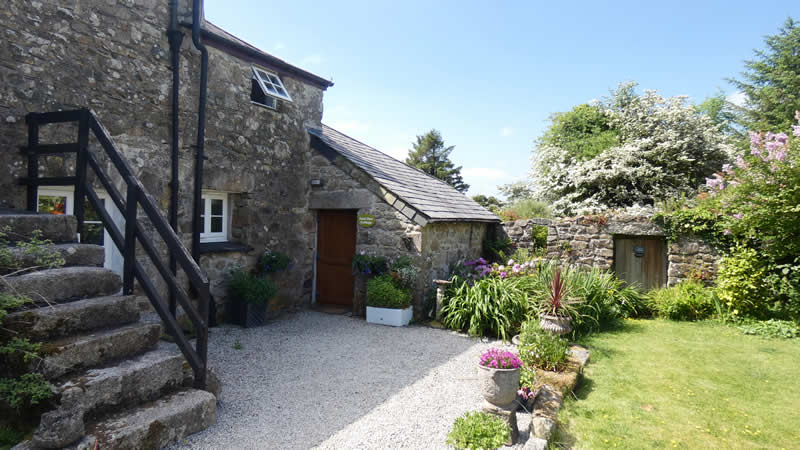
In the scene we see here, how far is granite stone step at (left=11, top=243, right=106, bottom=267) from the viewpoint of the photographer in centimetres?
350

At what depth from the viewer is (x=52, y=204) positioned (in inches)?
207

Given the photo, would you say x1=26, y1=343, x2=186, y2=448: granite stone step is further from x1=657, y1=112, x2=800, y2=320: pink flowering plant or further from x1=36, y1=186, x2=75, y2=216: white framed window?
x1=657, y1=112, x2=800, y2=320: pink flowering plant

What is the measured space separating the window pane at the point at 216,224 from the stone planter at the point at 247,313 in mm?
1262

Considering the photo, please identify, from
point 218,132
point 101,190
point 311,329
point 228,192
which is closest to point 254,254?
point 228,192

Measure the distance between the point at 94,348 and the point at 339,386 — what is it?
2.48 m

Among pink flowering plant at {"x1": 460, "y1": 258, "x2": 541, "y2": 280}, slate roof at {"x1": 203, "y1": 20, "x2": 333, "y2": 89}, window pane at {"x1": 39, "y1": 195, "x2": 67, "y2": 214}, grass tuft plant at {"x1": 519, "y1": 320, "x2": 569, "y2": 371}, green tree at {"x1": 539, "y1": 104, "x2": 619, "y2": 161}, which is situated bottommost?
grass tuft plant at {"x1": 519, "y1": 320, "x2": 569, "y2": 371}

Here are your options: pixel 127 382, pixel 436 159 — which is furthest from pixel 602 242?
pixel 436 159

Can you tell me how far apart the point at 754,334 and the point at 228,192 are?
31.0 feet

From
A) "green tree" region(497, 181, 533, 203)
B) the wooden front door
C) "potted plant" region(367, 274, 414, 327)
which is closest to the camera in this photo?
"potted plant" region(367, 274, 414, 327)

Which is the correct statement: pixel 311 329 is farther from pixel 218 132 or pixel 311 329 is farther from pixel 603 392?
pixel 603 392

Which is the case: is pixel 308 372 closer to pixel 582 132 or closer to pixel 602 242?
pixel 602 242

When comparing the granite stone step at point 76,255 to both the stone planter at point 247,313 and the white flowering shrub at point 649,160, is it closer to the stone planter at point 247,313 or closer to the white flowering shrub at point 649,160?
the stone planter at point 247,313

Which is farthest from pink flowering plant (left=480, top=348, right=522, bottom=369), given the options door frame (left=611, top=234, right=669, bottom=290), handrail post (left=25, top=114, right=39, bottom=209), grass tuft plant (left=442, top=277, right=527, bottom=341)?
door frame (left=611, top=234, right=669, bottom=290)

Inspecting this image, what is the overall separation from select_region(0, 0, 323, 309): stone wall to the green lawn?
18.4ft
